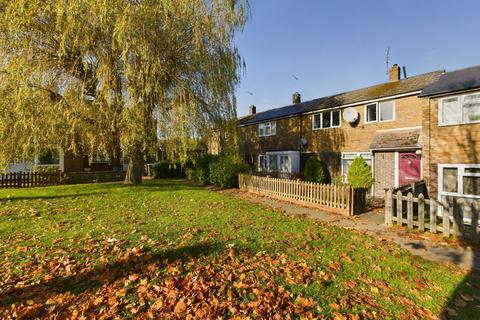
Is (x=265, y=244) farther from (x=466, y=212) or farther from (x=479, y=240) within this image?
(x=466, y=212)

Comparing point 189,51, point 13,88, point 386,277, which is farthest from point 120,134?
point 386,277

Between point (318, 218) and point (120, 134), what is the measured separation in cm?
1070

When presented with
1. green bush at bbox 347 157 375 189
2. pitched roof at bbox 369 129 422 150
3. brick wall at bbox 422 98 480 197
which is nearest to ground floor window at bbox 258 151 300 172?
green bush at bbox 347 157 375 189

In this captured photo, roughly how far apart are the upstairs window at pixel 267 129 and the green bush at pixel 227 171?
665cm

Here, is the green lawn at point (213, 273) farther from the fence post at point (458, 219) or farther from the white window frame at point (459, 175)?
the white window frame at point (459, 175)

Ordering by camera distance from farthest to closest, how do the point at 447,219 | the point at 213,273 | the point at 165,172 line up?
the point at 165,172 < the point at 447,219 < the point at 213,273

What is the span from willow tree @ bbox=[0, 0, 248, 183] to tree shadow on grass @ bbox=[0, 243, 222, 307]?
28.3 feet

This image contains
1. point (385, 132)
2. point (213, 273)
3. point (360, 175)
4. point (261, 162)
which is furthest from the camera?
point (261, 162)

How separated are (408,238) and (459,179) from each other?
14.3 feet

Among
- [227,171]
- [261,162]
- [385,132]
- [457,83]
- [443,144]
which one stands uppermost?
[457,83]

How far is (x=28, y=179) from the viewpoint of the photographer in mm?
16984

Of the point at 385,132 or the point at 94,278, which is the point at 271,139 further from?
the point at 94,278

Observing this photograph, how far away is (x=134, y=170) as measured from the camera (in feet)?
55.9

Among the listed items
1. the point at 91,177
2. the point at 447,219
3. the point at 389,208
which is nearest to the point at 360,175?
the point at 389,208
